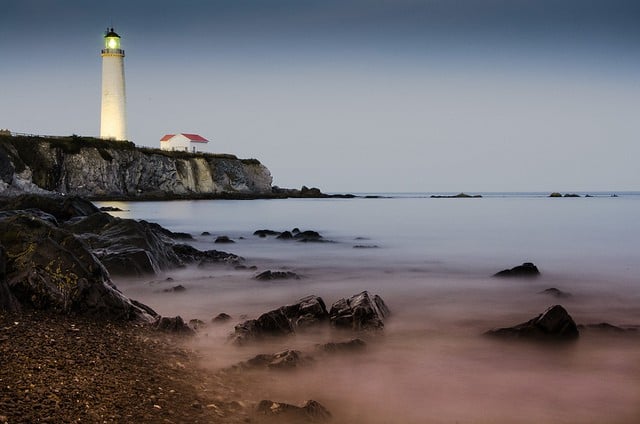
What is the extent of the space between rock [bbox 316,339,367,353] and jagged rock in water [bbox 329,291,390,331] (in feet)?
2.18

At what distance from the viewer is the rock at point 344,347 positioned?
644 centimetres

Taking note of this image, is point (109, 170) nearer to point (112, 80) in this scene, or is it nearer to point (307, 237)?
point (112, 80)

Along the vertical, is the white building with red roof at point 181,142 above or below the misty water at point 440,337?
above

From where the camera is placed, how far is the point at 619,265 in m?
16.3

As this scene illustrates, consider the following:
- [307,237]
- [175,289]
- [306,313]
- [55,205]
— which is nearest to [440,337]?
[306,313]

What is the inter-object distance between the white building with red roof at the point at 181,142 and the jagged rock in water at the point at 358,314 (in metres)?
79.7

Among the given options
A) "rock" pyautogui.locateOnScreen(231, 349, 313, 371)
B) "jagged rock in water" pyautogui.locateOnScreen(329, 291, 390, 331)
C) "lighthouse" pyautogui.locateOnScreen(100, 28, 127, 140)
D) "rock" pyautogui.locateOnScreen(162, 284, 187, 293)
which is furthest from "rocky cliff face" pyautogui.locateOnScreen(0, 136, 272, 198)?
"rock" pyautogui.locateOnScreen(231, 349, 313, 371)

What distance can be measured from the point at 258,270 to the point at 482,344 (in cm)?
684

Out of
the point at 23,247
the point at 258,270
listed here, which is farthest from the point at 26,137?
the point at 23,247

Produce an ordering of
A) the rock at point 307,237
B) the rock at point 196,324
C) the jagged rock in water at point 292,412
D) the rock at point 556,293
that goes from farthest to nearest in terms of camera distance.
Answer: the rock at point 307,237
the rock at point 556,293
the rock at point 196,324
the jagged rock in water at point 292,412

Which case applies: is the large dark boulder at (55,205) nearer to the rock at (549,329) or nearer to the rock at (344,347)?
the rock at (344,347)

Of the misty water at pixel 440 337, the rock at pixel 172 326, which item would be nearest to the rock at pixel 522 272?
the misty water at pixel 440 337

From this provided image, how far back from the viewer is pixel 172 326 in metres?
6.76

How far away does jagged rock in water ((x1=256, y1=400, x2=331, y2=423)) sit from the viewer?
4520mm
